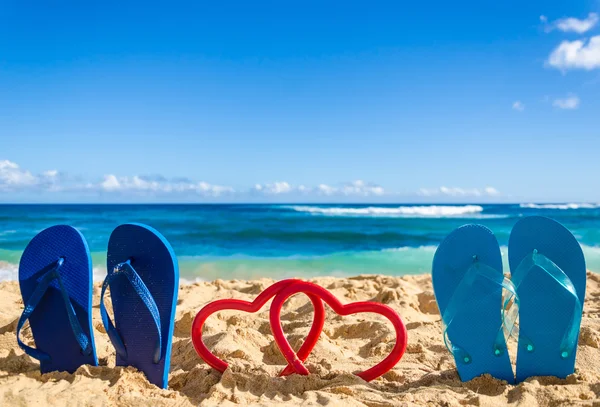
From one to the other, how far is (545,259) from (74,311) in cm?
212

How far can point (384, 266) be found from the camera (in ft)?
25.7

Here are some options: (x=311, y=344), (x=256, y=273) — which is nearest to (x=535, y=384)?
(x=311, y=344)

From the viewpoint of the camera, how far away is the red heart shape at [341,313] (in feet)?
6.84

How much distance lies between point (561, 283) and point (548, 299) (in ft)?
0.46

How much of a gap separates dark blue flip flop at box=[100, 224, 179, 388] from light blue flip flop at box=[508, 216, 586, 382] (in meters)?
1.54

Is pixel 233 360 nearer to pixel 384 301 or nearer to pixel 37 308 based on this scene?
pixel 37 308

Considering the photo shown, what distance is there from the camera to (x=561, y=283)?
6.66ft

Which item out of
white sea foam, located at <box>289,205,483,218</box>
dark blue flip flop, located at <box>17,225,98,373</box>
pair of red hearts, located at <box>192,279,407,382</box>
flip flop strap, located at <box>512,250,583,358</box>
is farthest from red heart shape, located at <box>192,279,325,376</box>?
white sea foam, located at <box>289,205,483,218</box>

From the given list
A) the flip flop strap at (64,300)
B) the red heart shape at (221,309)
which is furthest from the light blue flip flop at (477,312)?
the flip flop strap at (64,300)

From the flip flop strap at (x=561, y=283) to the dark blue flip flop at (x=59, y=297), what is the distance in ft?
6.32

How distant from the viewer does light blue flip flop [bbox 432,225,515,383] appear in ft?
7.04

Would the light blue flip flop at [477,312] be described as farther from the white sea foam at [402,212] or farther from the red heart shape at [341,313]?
the white sea foam at [402,212]

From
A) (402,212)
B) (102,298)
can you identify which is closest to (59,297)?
(102,298)

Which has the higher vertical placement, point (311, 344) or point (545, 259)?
point (545, 259)
